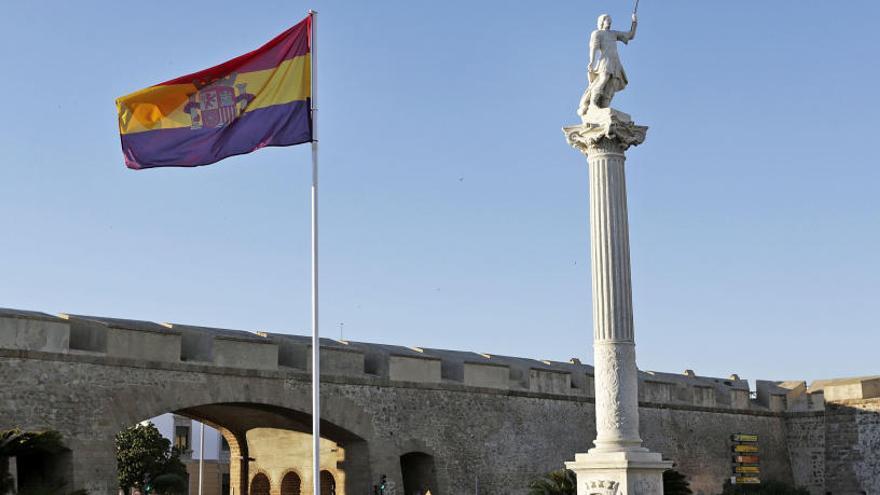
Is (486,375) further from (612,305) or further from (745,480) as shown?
(612,305)

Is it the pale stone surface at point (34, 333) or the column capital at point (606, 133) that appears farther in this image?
the pale stone surface at point (34, 333)

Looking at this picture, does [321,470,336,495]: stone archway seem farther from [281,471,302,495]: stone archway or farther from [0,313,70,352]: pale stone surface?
[0,313,70,352]: pale stone surface

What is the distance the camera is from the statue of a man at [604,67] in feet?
54.6

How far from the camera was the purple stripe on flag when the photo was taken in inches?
608

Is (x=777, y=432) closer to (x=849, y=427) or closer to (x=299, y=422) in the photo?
(x=849, y=427)

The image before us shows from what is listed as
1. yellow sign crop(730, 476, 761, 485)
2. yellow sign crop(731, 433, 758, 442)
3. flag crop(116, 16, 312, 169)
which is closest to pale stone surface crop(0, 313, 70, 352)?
flag crop(116, 16, 312, 169)

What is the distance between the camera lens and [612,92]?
55.3ft

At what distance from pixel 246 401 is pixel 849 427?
23.1 m

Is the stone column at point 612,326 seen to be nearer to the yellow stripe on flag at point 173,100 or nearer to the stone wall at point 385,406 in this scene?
the yellow stripe on flag at point 173,100

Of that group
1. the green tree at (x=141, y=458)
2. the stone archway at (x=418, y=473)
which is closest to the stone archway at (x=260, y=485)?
the stone archway at (x=418, y=473)

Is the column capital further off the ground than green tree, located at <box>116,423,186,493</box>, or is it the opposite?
the column capital

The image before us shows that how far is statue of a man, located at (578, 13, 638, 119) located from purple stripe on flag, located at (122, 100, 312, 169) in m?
4.25

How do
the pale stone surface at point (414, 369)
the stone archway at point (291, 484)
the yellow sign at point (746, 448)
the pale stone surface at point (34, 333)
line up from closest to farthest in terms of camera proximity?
the pale stone surface at point (34, 333), the pale stone surface at point (414, 369), the stone archway at point (291, 484), the yellow sign at point (746, 448)

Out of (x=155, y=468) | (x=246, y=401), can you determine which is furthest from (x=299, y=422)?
(x=155, y=468)
